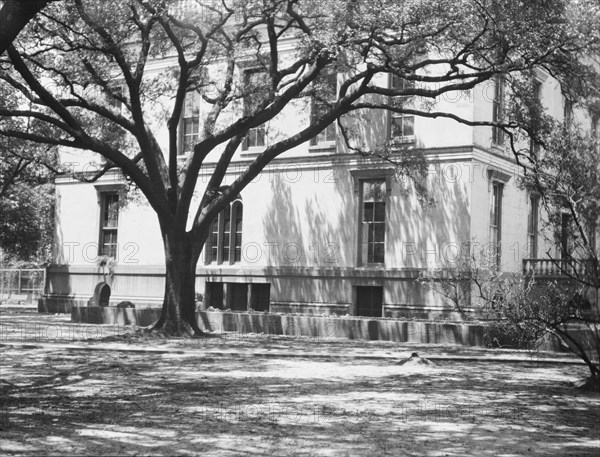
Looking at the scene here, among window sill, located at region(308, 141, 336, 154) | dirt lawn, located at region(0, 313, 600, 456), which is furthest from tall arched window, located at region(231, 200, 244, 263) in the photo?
dirt lawn, located at region(0, 313, 600, 456)

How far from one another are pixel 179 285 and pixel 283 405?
526 inches

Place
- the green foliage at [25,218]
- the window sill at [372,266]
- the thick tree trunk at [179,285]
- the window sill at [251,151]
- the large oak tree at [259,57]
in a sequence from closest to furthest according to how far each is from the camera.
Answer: the large oak tree at [259,57] → the thick tree trunk at [179,285] → the window sill at [372,266] → the window sill at [251,151] → the green foliage at [25,218]

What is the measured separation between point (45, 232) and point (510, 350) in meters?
41.7

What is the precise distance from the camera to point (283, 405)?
10719mm

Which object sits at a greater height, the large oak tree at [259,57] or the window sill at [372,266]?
the large oak tree at [259,57]

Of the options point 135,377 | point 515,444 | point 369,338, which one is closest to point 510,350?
point 369,338

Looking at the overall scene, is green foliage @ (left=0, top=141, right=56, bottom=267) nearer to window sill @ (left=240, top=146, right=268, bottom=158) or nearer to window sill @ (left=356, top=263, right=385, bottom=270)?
window sill @ (left=240, top=146, right=268, bottom=158)

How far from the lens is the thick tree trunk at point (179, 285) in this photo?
23547 mm

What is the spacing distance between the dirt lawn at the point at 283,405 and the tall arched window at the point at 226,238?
54.2ft

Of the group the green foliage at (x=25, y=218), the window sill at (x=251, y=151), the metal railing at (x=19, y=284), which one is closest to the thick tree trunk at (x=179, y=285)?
the window sill at (x=251, y=151)

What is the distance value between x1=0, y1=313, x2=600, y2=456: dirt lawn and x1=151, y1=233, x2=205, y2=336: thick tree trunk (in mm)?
5018

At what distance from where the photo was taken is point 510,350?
69.6 feet

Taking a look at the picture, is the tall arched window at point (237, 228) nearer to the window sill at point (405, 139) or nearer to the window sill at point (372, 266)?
the window sill at point (372, 266)

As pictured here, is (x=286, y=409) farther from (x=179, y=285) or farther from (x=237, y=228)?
(x=237, y=228)
